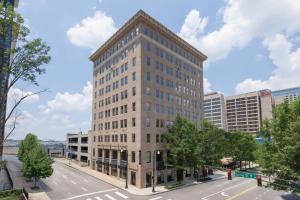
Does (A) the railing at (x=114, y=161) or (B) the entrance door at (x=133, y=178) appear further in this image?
(A) the railing at (x=114, y=161)

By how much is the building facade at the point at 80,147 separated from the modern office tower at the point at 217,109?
359 ft

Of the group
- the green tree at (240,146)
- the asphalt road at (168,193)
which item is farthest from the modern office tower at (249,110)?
the asphalt road at (168,193)

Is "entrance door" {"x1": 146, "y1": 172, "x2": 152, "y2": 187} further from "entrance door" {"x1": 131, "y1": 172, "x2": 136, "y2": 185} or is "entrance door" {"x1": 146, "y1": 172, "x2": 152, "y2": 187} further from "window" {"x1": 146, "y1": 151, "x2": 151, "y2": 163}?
"entrance door" {"x1": 131, "y1": 172, "x2": 136, "y2": 185}

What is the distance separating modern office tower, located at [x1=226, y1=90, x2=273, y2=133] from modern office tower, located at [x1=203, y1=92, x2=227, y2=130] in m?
4.68

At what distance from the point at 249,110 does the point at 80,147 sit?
424 feet

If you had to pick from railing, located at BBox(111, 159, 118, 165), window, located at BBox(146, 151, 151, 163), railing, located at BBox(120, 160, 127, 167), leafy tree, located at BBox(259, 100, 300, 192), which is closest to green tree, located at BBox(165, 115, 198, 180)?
window, located at BBox(146, 151, 151, 163)

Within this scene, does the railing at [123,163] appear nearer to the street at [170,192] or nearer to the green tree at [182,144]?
the street at [170,192]

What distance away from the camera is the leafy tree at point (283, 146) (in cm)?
2248


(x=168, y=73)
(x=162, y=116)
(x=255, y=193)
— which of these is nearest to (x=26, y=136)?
(x=162, y=116)

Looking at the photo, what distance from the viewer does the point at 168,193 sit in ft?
116

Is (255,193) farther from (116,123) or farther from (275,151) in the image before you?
(116,123)

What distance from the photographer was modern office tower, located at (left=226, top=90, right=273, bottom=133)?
158000 mm

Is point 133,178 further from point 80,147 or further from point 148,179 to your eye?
point 80,147

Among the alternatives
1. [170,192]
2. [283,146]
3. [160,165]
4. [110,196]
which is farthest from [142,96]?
[283,146]
